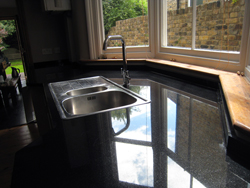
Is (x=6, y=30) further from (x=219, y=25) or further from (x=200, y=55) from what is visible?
(x=219, y=25)

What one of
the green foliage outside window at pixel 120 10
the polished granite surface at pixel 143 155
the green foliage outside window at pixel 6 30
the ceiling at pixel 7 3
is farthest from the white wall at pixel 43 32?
the green foliage outside window at pixel 6 30

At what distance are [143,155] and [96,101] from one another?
38.2 inches

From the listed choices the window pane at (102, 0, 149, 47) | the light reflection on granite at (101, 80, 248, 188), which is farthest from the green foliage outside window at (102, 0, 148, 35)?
the light reflection on granite at (101, 80, 248, 188)

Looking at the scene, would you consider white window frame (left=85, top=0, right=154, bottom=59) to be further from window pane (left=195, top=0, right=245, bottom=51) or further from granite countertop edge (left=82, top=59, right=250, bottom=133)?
granite countertop edge (left=82, top=59, right=250, bottom=133)

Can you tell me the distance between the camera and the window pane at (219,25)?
1462mm

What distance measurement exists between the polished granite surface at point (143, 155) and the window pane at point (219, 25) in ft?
2.33

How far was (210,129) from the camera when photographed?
0.85 m

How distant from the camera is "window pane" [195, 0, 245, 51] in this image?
1.46 meters

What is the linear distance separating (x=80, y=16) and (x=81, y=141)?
236 centimetres

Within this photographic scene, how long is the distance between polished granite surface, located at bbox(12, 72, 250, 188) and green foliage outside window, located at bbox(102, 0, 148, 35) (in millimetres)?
1756

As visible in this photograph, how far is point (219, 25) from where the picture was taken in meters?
1.64

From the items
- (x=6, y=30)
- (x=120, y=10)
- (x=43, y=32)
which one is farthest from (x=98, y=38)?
(x=6, y=30)

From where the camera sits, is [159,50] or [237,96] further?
[159,50]

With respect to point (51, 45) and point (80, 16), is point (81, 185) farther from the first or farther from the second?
point (51, 45)
